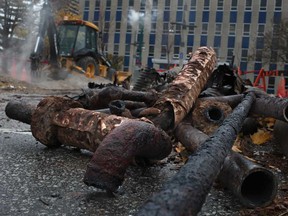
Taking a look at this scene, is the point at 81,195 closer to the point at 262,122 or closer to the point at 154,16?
the point at 262,122

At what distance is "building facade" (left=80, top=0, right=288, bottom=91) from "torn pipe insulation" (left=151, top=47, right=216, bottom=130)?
4795cm

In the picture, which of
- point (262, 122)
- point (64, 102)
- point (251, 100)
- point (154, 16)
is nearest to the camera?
point (64, 102)

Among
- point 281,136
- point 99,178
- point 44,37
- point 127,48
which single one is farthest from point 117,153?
point 127,48

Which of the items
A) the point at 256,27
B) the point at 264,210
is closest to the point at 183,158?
the point at 264,210

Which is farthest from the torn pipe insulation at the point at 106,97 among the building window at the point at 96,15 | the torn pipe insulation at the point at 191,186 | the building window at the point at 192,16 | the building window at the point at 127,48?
the building window at the point at 96,15

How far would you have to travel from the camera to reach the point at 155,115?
3.07 metres

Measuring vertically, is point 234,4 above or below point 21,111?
above

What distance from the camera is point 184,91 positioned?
3.38 meters

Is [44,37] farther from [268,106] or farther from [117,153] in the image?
[117,153]

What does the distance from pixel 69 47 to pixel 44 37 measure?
246 centimetres

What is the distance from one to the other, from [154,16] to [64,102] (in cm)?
5831

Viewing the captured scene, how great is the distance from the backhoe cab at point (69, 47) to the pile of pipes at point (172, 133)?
507 inches

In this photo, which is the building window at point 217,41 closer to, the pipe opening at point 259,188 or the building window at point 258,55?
the building window at point 258,55

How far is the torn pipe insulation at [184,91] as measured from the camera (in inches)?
124
